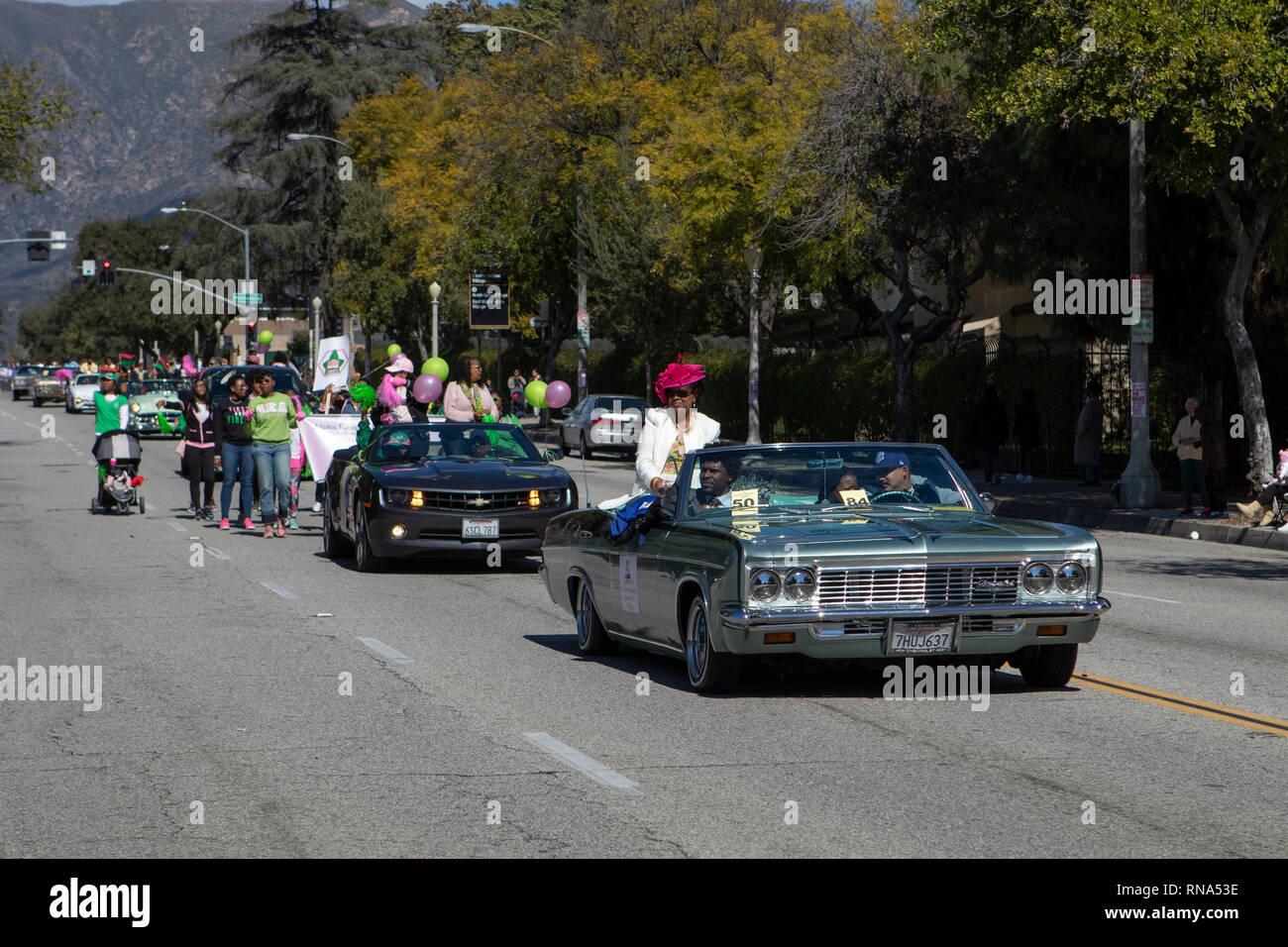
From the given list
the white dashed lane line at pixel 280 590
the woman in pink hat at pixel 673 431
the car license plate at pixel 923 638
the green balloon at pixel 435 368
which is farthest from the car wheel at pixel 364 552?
the car license plate at pixel 923 638

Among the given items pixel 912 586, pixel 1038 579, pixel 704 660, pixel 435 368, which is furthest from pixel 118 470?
pixel 1038 579

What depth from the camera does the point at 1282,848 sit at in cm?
625

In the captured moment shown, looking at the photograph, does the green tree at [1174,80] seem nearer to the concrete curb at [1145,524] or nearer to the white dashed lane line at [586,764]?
the concrete curb at [1145,524]

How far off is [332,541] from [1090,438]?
1613 cm

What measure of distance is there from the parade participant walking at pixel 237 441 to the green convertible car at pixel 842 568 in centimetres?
1082

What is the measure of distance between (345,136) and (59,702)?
66.9 m

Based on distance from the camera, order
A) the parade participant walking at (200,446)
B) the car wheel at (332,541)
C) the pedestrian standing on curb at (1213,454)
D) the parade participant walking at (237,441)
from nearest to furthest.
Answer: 1. the car wheel at (332,541)
2. the parade participant walking at (237,441)
3. the pedestrian standing on curb at (1213,454)
4. the parade participant walking at (200,446)

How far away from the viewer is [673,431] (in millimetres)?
11906

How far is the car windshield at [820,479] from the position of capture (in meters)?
10.4

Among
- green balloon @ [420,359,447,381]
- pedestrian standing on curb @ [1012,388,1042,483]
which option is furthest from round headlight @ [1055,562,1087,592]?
pedestrian standing on curb @ [1012,388,1042,483]

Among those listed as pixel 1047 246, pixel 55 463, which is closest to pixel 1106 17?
pixel 1047 246

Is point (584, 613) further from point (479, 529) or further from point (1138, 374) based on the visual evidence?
point (1138, 374)

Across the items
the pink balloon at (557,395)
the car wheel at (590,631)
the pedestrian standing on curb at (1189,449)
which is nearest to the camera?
the car wheel at (590,631)

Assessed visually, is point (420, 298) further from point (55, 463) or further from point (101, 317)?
point (101, 317)
